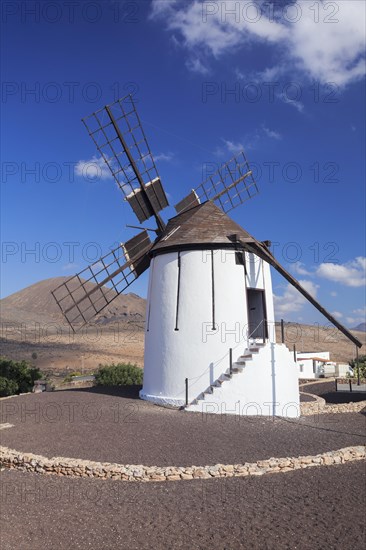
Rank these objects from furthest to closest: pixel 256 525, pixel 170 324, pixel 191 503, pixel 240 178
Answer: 1. pixel 240 178
2. pixel 170 324
3. pixel 191 503
4. pixel 256 525

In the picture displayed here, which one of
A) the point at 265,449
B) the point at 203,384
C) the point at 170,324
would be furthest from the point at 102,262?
the point at 265,449

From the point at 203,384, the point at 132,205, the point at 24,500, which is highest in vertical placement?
the point at 132,205

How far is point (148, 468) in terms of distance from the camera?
824 centimetres

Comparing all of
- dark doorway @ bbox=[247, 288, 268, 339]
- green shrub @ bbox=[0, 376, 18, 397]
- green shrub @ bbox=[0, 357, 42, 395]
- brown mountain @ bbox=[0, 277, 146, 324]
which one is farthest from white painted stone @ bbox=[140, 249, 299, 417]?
brown mountain @ bbox=[0, 277, 146, 324]

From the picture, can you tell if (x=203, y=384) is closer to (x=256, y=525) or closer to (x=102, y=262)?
(x=102, y=262)

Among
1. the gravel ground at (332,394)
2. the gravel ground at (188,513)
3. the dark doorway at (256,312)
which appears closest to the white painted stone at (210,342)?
the dark doorway at (256,312)

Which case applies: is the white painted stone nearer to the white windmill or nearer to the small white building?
the white windmill

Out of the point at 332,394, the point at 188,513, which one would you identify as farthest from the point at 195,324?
the point at 332,394

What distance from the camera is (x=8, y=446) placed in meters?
10.2

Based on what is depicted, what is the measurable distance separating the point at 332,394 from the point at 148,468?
16.6 m

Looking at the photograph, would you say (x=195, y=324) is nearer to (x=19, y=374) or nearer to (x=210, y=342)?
(x=210, y=342)

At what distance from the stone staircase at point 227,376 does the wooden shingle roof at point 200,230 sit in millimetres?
3931

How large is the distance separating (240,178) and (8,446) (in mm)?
15396

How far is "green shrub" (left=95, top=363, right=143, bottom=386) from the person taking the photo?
82.4 ft
